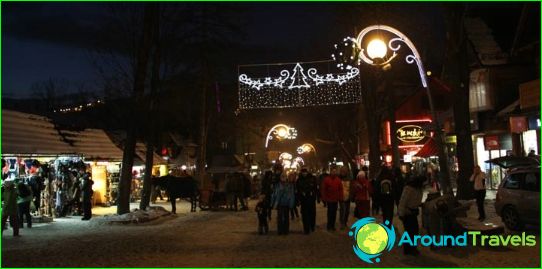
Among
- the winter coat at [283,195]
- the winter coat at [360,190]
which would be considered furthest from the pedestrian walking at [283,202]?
the winter coat at [360,190]

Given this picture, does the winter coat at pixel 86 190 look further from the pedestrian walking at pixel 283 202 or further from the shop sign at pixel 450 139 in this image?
the shop sign at pixel 450 139

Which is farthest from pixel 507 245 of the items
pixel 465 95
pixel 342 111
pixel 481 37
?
pixel 342 111

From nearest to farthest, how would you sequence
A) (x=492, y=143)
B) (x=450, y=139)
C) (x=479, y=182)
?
(x=479, y=182) < (x=492, y=143) < (x=450, y=139)

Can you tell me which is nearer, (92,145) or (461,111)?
(461,111)

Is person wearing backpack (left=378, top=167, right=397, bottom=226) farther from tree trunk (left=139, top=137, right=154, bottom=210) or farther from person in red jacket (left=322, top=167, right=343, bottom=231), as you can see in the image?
tree trunk (left=139, top=137, right=154, bottom=210)

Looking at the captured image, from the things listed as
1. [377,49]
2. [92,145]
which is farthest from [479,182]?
[92,145]

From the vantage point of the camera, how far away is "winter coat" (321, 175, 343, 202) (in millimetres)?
15769

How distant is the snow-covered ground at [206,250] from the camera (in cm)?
1063

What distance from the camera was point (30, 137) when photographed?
1964 cm

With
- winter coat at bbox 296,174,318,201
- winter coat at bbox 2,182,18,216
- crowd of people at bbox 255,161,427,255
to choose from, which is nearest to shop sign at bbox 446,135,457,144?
crowd of people at bbox 255,161,427,255

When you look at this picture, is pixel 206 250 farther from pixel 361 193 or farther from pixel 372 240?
pixel 361 193

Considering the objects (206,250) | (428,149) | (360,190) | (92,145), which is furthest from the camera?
(428,149)

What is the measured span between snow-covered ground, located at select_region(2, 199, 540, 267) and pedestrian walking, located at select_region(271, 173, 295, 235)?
352 mm

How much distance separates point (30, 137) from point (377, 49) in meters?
11.8
